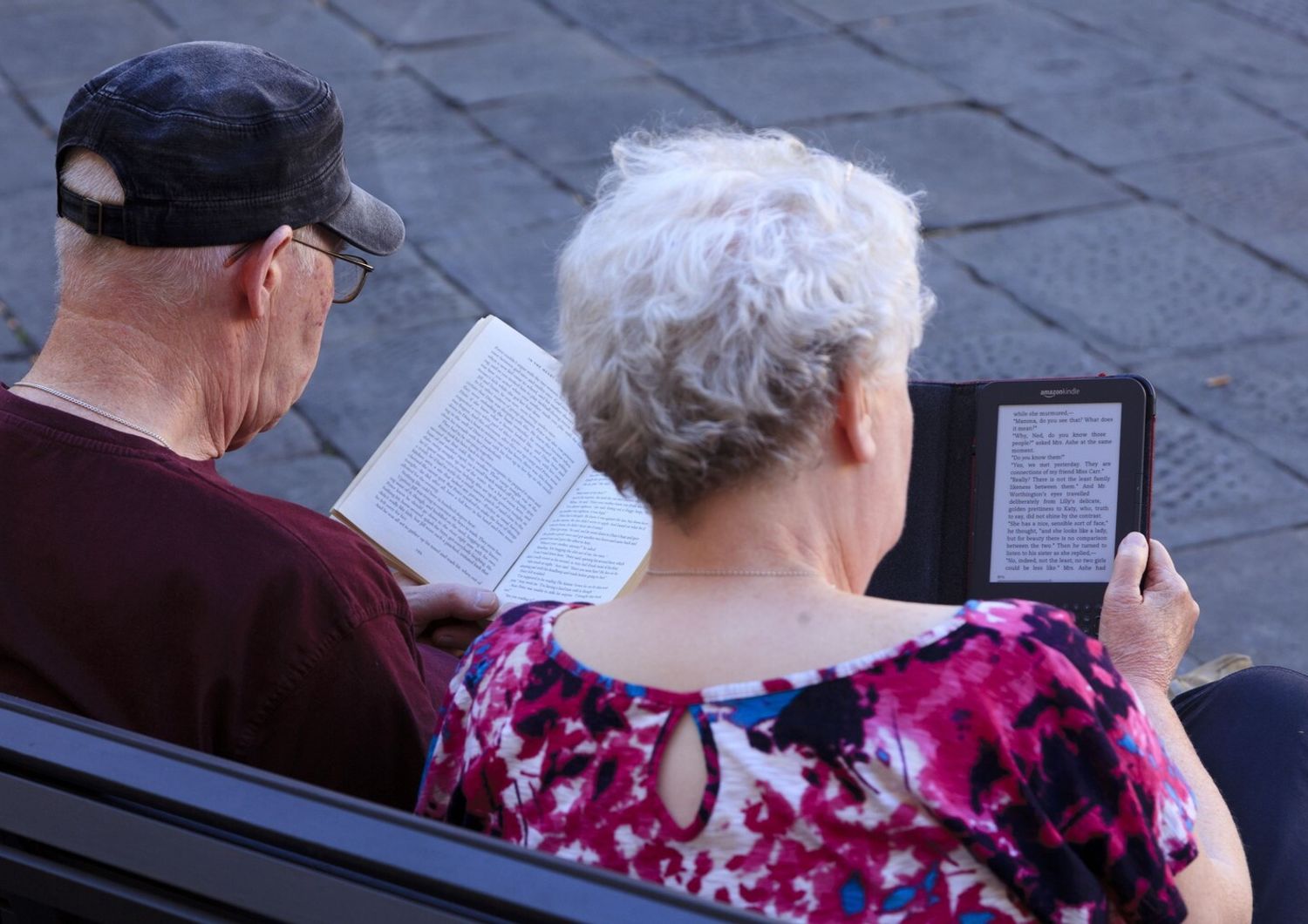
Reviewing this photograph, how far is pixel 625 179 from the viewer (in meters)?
1.54

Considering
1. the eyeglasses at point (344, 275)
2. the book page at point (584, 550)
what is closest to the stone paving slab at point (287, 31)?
the eyeglasses at point (344, 275)

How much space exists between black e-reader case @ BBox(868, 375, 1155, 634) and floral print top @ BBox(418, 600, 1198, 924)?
560 mm

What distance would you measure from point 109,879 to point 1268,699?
150 centimetres

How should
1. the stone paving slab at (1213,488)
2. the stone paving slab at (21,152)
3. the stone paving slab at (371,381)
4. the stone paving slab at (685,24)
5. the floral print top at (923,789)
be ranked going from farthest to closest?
the stone paving slab at (685,24) < the stone paving slab at (21,152) < the stone paving slab at (371,381) < the stone paving slab at (1213,488) < the floral print top at (923,789)

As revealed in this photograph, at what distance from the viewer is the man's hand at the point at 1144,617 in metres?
1.78

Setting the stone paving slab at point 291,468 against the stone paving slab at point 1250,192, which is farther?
the stone paving slab at point 1250,192

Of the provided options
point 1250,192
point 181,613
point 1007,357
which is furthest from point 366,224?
point 1250,192

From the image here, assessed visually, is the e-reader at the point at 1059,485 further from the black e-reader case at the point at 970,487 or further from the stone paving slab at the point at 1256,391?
the stone paving slab at the point at 1256,391

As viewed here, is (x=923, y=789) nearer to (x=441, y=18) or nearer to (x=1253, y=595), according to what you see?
(x=1253, y=595)

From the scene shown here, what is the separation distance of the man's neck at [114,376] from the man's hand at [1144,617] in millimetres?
1125

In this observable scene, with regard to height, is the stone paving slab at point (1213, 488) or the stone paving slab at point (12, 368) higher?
the stone paving slab at point (1213, 488)

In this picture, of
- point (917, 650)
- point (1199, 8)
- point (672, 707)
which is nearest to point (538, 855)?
point (672, 707)

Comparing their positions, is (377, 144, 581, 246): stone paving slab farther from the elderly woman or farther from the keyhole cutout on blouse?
the keyhole cutout on blouse

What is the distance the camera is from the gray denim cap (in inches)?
69.8
